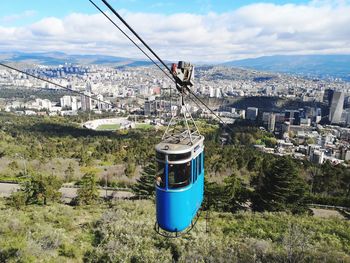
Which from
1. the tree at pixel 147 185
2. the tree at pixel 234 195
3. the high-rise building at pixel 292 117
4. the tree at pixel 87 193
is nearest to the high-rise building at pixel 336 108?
the high-rise building at pixel 292 117

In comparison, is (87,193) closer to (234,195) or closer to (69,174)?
(69,174)

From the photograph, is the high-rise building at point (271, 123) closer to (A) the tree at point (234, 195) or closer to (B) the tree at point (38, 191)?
(A) the tree at point (234, 195)

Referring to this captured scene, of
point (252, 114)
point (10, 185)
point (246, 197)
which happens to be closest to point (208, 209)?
point (246, 197)

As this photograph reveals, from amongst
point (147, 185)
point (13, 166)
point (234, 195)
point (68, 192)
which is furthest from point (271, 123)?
point (13, 166)

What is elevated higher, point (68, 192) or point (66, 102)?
point (68, 192)

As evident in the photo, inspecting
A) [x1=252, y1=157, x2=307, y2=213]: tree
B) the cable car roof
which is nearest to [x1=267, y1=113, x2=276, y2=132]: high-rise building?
[x1=252, y1=157, x2=307, y2=213]: tree

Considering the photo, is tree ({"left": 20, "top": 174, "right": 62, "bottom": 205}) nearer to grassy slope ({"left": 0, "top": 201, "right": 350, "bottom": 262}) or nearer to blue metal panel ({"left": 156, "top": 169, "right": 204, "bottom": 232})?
grassy slope ({"left": 0, "top": 201, "right": 350, "bottom": 262})
